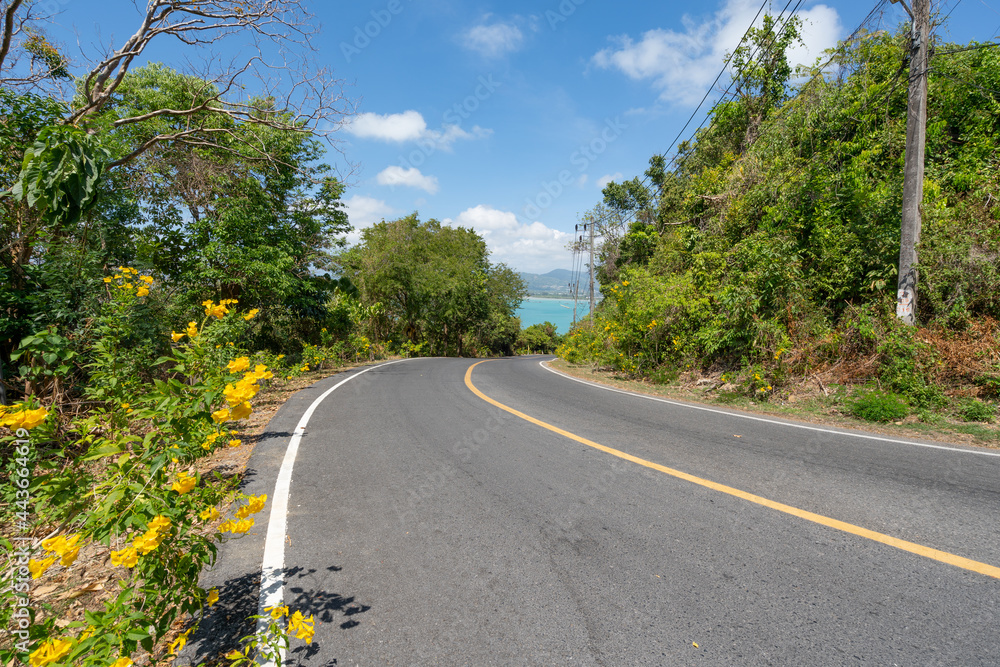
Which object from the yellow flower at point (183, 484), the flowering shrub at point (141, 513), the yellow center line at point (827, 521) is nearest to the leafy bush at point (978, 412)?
the yellow center line at point (827, 521)

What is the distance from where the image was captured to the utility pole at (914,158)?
7.78m

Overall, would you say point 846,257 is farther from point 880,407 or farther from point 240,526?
point 240,526

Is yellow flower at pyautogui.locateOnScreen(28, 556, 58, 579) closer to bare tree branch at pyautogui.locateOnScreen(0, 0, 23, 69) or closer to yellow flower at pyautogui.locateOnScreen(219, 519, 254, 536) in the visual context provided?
yellow flower at pyautogui.locateOnScreen(219, 519, 254, 536)

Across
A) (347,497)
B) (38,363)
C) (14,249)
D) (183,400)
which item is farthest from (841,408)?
(14,249)

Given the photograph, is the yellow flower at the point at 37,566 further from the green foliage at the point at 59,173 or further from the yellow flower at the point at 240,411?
the green foliage at the point at 59,173

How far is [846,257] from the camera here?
9.42 metres

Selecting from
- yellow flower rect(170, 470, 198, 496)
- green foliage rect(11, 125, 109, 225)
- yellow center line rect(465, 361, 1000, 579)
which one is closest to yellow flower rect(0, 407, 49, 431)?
yellow flower rect(170, 470, 198, 496)

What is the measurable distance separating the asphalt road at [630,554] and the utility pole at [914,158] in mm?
4235

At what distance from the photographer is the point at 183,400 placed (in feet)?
7.26

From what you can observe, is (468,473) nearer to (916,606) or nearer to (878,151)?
(916,606)

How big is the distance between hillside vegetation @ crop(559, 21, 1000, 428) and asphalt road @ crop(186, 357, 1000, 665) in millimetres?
3554

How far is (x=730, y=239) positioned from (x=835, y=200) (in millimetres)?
2884

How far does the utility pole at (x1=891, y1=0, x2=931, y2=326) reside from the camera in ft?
25.5

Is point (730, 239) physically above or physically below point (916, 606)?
above
